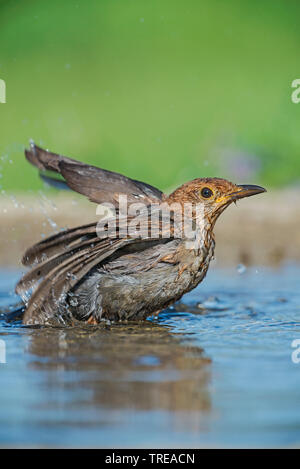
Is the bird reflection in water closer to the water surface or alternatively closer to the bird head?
the water surface

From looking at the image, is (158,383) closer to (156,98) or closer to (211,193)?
(211,193)

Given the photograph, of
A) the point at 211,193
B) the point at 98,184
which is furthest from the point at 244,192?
the point at 98,184

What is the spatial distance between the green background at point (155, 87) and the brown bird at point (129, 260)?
140 inches

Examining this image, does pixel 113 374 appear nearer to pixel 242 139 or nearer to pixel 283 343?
pixel 283 343

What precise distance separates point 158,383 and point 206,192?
7.34 ft

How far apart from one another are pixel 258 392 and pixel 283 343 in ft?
3.59

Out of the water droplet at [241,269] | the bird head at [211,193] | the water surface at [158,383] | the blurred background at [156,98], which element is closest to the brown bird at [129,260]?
the bird head at [211,193]

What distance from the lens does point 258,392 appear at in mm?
3494

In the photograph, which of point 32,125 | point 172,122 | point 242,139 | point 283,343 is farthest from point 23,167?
point 283,343

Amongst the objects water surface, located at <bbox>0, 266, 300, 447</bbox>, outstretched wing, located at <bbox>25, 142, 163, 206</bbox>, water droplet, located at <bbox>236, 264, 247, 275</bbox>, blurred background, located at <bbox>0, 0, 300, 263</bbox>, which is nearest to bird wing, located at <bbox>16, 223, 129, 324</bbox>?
water surface, located at <bbox>0, 266, 300, 447</bbox>

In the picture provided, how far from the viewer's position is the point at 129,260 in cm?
551

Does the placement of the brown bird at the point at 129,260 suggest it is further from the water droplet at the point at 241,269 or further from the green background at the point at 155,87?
the green background at the point at 155,87

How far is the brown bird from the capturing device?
5219 millimetres

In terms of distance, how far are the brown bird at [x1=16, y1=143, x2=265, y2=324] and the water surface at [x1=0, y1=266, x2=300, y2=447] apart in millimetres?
212
